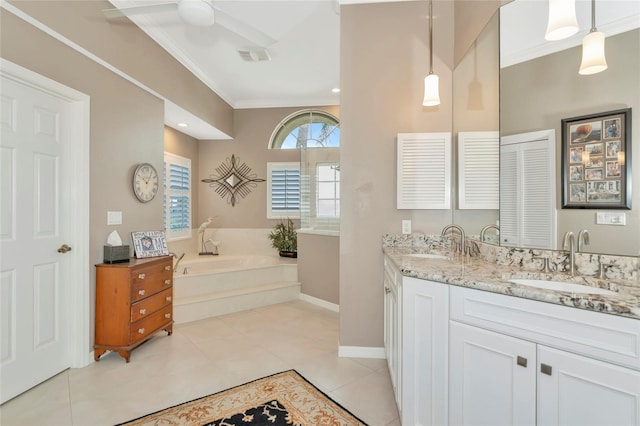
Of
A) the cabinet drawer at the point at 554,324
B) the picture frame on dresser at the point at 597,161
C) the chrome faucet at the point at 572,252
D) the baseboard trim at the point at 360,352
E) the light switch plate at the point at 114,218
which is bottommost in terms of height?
the baseboard trim at the point at 360,352

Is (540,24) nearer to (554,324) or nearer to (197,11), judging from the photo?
(554,324)

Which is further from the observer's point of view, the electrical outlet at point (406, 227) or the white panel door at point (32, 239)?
the electrical outlet at point (406, 227)

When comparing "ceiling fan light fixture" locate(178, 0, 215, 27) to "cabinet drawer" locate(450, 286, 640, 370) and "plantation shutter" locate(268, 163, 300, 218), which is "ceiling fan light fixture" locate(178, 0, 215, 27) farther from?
"plantation shutter" locate(268, 163, 300, 218)

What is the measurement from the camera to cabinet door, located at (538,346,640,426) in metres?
0.94

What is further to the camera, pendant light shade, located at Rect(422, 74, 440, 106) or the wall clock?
the wall clock

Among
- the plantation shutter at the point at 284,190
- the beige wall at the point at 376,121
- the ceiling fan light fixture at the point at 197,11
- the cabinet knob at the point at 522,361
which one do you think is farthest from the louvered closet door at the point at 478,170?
the plantation shutter at the point at 284,190

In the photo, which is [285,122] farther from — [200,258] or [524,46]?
[524,46]

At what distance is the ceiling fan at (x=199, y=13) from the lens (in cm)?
208

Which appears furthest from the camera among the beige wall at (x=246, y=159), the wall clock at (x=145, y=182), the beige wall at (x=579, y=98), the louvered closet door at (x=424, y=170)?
the beige wall at (x=246, y=159)

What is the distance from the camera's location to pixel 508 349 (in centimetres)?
121

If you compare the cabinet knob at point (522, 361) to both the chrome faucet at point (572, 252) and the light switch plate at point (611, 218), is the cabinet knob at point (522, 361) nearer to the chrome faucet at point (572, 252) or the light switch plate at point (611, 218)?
the chrome faucet at point (572, 252)

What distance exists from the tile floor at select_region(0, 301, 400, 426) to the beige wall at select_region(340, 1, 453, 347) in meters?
0.40

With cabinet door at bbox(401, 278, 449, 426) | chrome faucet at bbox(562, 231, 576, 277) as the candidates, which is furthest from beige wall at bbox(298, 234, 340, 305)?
chrome faucet at bbox(562, 231, 576, 277)

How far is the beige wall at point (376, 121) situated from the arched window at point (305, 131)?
8.47 feet
